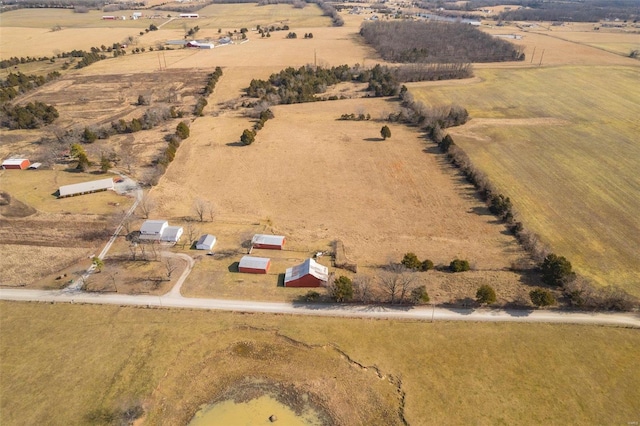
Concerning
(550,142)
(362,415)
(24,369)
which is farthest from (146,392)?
(550,142)

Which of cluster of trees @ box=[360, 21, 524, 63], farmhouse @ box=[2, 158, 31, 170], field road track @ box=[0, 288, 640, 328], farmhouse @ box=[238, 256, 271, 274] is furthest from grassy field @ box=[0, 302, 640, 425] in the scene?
cluster of trees @ box=[360, 21, 524, 63]

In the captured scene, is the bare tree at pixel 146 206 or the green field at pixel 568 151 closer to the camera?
the green field at pixel 568 151

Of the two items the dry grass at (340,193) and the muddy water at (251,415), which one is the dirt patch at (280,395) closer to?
the muddy water at (251,415)

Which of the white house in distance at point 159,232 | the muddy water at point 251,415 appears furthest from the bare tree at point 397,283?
the white house in distance at point 159,232

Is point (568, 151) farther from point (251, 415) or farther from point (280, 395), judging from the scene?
point (251, 415)

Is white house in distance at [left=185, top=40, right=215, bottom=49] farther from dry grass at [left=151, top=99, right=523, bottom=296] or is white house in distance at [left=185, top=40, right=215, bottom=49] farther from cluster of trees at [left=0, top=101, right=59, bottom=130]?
dry grass at [left=151, top=99, right=523, bottom=296]

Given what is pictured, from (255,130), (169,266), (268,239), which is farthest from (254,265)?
(255,130)
